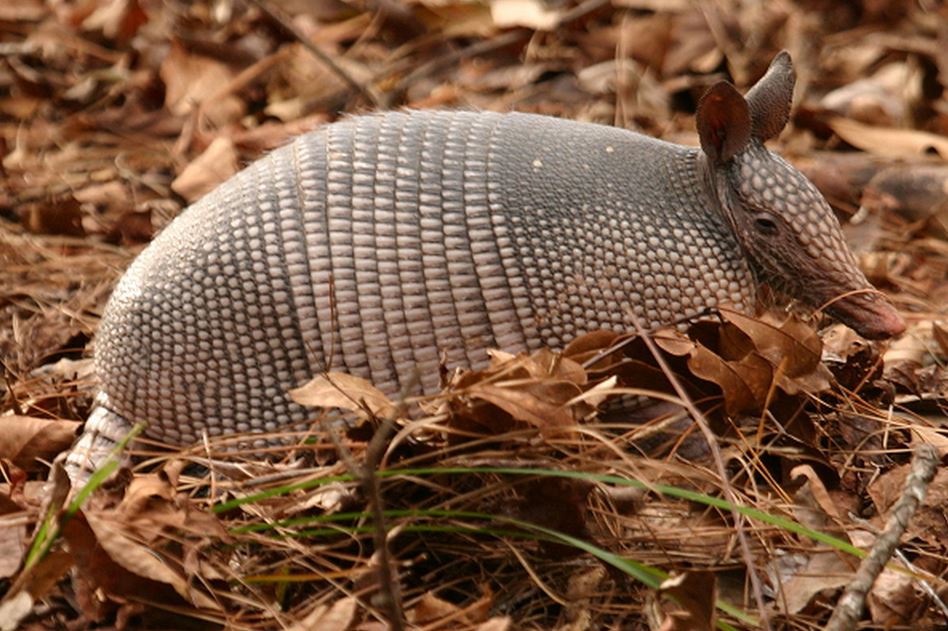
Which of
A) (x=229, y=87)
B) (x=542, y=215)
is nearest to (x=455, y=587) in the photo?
(x=542, y=215)

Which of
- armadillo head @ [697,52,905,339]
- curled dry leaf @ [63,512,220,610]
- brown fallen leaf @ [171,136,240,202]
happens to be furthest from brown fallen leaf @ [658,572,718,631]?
brown fallen leaf @ [171,136,240,202]

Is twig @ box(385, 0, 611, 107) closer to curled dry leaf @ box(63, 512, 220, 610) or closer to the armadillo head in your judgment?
the armadillo head

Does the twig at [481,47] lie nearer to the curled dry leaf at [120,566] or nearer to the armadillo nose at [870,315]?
the armadillo nose at [870,315]

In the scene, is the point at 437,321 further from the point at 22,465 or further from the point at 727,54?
the point at 727,54

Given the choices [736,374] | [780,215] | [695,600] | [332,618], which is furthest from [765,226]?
[332,618]

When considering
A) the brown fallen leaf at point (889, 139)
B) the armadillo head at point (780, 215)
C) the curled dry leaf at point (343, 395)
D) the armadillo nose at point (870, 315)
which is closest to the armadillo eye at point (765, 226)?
the armadillo head at point (780, 215)

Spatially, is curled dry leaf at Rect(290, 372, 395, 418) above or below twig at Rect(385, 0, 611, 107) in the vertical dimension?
above
